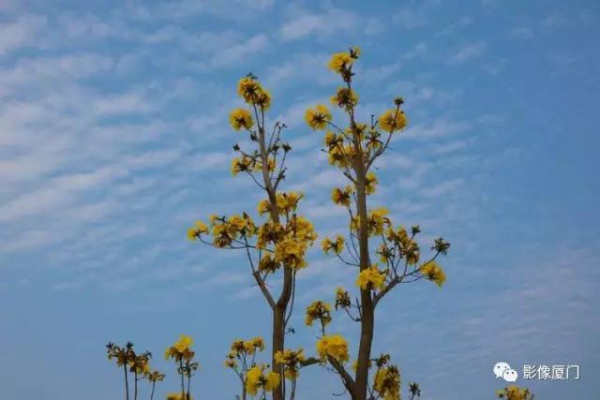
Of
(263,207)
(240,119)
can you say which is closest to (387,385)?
(263,207)

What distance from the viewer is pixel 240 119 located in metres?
8.51

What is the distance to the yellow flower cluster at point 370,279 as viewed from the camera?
6.88 metres

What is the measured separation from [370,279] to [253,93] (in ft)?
9.82

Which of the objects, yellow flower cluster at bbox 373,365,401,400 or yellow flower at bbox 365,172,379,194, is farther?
yellow flower at bbox 365,172,379,194

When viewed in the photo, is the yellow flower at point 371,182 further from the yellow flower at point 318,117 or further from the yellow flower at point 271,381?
the yellow flower at point 271,381

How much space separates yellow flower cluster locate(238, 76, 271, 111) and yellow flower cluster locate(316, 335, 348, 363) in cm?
334

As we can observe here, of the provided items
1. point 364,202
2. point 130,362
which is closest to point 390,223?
point 364,202

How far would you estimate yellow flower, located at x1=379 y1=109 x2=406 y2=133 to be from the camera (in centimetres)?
825

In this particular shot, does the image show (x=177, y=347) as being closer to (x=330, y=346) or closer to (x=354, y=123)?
(x=330, y=346)

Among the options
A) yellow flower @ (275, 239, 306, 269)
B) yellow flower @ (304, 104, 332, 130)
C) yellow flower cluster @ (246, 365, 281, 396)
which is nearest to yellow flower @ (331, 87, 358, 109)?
yellow flower @ (304, 104, 332, 130)

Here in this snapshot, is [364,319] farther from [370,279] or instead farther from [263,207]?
[263,207]

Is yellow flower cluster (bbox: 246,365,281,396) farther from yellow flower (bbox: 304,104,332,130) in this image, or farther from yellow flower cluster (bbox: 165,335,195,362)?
A: yellow flower (bbox: 304,104,332,130)

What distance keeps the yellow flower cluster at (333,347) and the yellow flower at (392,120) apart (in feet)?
9.57

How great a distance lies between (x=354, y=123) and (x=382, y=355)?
2.77 m
